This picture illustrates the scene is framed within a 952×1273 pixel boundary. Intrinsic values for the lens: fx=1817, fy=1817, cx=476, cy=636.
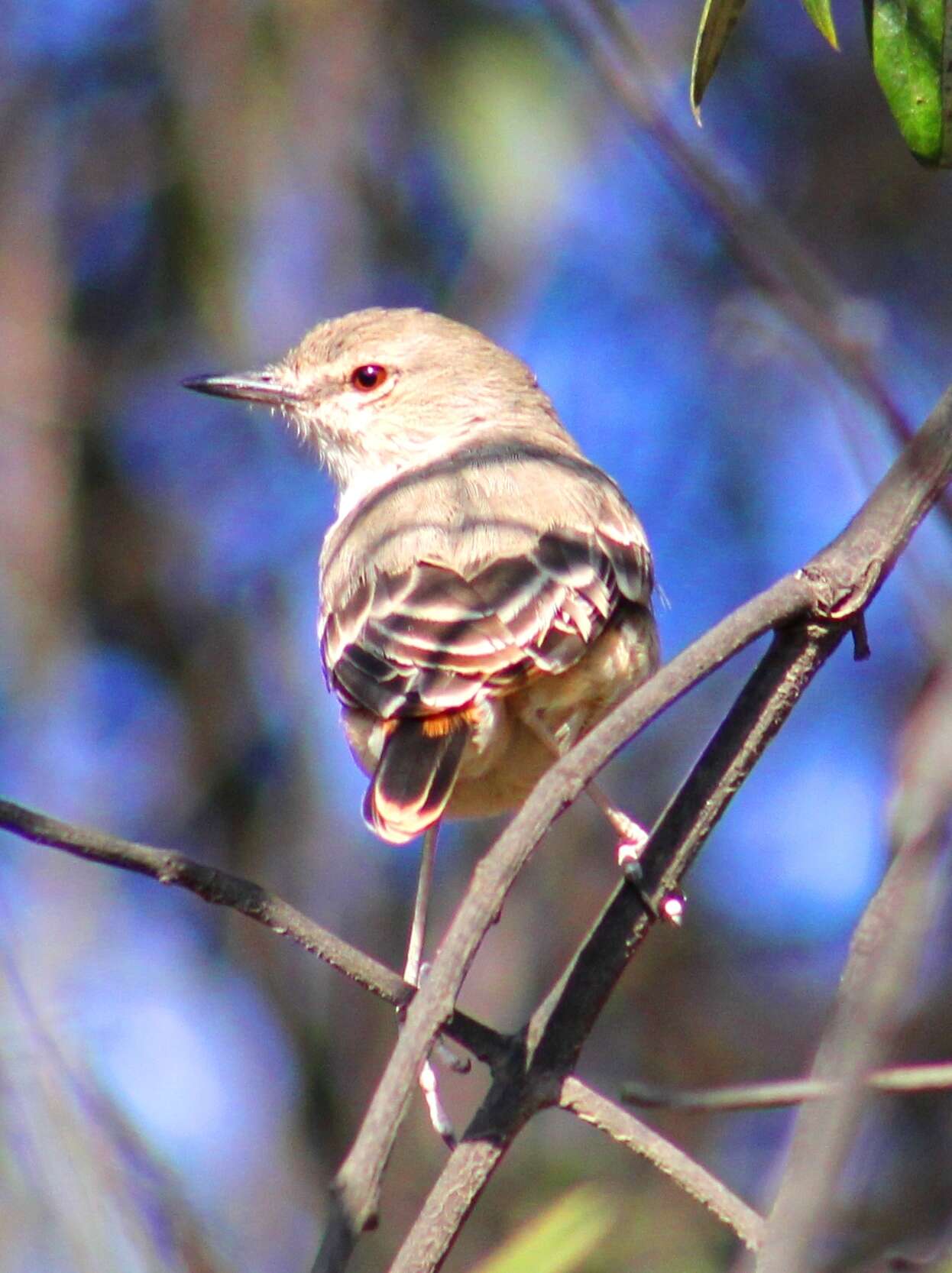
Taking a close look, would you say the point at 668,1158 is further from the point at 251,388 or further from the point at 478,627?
the point at 251,388

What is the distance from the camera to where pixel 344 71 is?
9.34 metres

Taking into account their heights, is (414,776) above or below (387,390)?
below

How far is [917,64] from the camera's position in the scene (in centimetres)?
292

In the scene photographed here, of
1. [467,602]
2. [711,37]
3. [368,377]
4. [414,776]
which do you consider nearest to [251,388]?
[368,377]

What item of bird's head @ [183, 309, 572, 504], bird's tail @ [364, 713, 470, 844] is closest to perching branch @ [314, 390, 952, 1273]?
bird's tail @ [364, 713, 470, 844]

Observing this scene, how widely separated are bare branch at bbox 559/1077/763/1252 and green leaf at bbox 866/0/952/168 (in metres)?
1.61

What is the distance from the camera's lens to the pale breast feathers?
4.29 m

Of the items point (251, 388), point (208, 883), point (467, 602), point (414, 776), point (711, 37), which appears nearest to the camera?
point (208, 883)

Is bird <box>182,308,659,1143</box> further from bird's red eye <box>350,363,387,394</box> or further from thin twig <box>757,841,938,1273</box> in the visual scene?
thin twig <box>757,841,938,1273</box>

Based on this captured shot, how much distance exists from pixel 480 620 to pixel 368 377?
2706 millimetres

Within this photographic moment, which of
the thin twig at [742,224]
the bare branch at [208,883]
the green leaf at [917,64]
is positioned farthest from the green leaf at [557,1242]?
the green leaf at [917,64]

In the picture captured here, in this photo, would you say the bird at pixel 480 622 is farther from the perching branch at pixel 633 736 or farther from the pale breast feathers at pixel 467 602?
the perching branch at pixel 633 736

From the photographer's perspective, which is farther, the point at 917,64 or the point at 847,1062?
the point at 917,64

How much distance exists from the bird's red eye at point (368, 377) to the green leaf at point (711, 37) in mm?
3905
